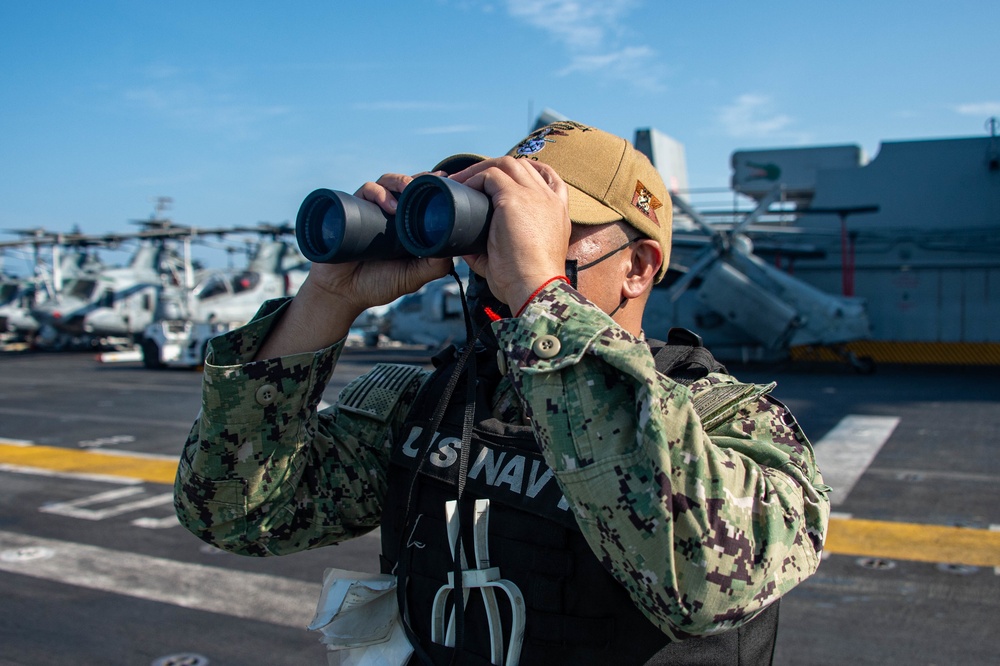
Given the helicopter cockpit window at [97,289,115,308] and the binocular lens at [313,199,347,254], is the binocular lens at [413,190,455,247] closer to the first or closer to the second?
the binocular lens at [313,199,347,254]

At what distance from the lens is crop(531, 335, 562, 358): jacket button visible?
3.81 ft

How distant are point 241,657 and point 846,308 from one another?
666 inches

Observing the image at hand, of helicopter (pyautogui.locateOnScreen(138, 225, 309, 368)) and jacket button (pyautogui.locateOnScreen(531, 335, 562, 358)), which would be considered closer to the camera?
jacket button (pyautogui.locateOnScreen(531, 335, 562, 358))

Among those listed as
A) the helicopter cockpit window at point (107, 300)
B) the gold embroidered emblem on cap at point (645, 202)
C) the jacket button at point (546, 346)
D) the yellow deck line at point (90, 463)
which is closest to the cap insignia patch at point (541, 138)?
the gold embroidered emblem on cap at point (645, 202)

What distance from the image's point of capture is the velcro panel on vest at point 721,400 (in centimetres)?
133

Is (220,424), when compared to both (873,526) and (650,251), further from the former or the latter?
(873,526)

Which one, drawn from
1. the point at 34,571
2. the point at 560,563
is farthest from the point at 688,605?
the point at 34,571

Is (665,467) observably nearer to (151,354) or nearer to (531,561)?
(531,561)

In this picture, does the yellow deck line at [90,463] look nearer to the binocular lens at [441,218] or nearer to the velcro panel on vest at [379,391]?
the velcro panel on vest at [379,391]

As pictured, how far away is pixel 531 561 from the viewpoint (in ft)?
4.50

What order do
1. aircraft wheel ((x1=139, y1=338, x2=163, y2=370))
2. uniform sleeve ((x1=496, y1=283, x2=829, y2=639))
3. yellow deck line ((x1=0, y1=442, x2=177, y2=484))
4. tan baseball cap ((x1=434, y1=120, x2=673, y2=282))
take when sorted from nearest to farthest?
uniform sleeve ((x1=496, y1=283, x2=829, y2=639)), tan baseball cap ((x1=434, y1=120, x2=673, y2=282)), yellow deck line ((x1=0, y1=442, x2=177, y2=484)), aircraft wheel ((x1=139, y1=338, x2=163, y2=370))

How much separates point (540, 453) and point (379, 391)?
51cm

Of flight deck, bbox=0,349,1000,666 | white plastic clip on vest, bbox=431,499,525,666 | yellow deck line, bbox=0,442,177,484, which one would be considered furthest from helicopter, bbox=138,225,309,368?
white plastic clip on vest, bbox=431,499,525,666

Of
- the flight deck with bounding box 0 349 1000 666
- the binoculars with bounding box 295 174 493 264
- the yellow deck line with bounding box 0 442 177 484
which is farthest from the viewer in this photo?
the yellow deck line with bounding box 0 442 177 484
